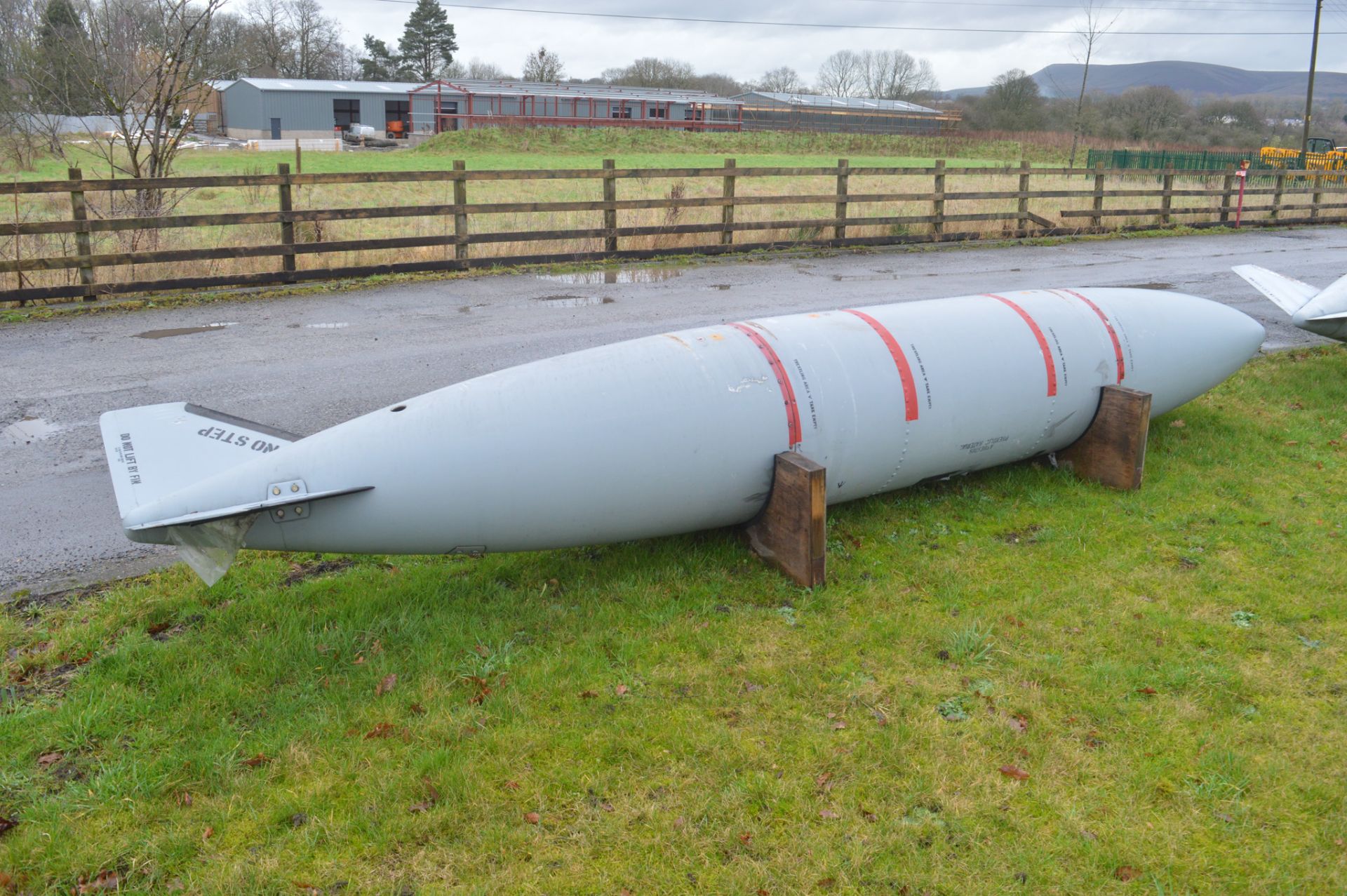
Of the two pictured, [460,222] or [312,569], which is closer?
[312,569]

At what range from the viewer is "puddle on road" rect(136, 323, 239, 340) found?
1012cm

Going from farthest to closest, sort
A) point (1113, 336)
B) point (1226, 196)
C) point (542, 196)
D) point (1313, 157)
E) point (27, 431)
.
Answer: point (1313, 157) < point (542, 196) < point (1226, 196) < point (27, 431) < point (1113, 336)

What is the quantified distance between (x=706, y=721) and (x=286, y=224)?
10.8m

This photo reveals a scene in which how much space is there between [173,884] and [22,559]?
3.01m

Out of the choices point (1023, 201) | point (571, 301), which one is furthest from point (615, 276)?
point (1023, 201)

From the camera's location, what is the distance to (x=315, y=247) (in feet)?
42.1

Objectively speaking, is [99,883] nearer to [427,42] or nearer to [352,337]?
[352,337]

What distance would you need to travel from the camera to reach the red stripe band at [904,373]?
538cm

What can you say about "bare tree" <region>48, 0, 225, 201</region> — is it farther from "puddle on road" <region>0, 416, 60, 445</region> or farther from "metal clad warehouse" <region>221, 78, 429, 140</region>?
"metal clad warehouse" <region>221, 78, 429, 140</region>

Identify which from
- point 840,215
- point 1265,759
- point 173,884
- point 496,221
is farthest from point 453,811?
point 496,221

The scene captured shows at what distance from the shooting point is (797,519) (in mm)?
4863

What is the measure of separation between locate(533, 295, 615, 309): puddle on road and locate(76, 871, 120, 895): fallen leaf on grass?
9011mm

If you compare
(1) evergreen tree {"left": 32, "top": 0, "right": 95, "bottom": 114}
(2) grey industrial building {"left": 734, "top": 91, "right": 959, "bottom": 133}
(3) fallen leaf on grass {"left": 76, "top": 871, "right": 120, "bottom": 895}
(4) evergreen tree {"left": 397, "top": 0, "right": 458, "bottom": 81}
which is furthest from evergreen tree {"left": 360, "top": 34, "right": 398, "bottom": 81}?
(3) fallen leaf on grass {"left": 76, "top": 871, "right": 120, "bottom": 895}

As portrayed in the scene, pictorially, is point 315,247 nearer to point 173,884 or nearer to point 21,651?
point 21,651
